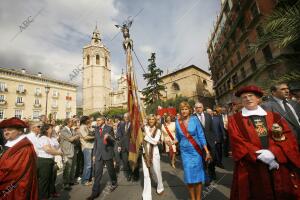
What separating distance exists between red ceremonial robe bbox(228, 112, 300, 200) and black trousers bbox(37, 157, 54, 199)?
3.94 meters

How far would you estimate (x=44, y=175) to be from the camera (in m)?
4.24

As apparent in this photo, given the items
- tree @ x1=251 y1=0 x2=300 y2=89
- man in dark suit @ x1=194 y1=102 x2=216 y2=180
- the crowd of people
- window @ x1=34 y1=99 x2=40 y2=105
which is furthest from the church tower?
tree @ x1=251 y1=0 x2=300 y2=89

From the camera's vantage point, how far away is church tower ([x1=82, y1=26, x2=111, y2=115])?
2396 inches

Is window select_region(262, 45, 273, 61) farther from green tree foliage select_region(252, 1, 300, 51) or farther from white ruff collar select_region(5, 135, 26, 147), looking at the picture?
white ruff collar select_region(5, 135, 26, 147)

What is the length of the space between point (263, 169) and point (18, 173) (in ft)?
10.7

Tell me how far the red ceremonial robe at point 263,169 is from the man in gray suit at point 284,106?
1.21 m

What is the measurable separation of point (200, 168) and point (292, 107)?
2.17 meters

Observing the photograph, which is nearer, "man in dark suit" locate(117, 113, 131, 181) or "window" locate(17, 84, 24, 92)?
"man in dark suit" locate(117, 113, 131, 181)

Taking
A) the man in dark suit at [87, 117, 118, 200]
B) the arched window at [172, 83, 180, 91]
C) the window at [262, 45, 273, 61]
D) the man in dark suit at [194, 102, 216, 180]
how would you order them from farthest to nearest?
the arched window at [172, 83, 180, 91], the window at [262, 45, 273, 61], the man in dark suit at [194, 102, 216, 180], the man in dark suit at [87, 117, 118, 200]

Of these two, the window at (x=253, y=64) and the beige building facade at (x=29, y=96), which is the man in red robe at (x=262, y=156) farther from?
the beige building facade at (x=29, y=96)

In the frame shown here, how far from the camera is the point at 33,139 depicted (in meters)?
4.40

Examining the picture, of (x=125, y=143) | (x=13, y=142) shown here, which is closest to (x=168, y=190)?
(x=125, y=143)

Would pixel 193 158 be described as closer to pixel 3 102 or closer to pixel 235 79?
pixel 235 79

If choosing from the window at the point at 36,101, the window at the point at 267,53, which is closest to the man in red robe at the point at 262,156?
the window at the point at 267,53
